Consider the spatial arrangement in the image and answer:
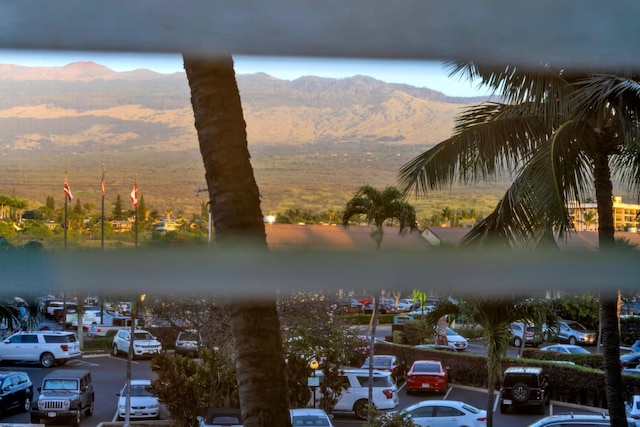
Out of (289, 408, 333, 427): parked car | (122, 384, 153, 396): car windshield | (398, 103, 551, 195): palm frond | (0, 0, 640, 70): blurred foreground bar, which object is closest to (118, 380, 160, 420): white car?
(122, 384, 153, 396): car windshield

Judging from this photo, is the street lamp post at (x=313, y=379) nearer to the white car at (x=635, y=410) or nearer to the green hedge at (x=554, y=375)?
the white car at (x=635, y=410)

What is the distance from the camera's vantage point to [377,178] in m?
1.74

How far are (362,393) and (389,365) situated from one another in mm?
4196

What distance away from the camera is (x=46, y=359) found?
25.2 m

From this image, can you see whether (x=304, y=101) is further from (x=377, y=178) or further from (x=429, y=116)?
(x=377, y=178)

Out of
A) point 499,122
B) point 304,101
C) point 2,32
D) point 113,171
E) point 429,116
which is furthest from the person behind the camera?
point 499,122

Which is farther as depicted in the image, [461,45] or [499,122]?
[499,122]

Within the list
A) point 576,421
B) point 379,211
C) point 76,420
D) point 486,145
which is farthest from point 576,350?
point 486,145

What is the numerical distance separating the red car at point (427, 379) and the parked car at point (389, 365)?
74 centimetres

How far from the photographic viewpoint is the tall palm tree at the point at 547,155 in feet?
20.2

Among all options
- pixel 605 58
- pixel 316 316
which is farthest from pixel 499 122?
pixel 316 316

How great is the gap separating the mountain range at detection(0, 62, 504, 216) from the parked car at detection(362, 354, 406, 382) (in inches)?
853

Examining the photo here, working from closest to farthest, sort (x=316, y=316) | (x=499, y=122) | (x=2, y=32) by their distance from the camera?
(x=2, y=32) < (x=499, y=122) < (x=316, y=316)

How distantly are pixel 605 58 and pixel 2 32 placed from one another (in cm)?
49
